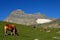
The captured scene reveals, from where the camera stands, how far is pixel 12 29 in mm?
43500

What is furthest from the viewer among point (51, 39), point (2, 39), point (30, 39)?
point (51, 39)

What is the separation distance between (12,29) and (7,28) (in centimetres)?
130

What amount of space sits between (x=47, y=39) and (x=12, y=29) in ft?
26.7

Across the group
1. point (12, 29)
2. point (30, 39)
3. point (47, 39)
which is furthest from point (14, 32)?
point (47, 39)

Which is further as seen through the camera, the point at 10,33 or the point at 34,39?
the point at 10,33

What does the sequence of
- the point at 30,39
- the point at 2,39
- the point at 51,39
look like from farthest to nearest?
the point at 51,39
the point at 30,39
the point at 2,39

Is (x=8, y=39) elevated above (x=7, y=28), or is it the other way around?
(x=7, y=28)

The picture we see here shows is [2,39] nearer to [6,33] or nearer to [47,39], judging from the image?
[6,33]

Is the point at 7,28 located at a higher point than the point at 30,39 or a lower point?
higher

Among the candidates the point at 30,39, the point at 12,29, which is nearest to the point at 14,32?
the point at 12,29

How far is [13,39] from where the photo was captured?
37688 millimetres

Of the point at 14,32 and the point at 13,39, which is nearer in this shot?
the point at 13,39

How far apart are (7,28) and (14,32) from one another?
1.95 metres

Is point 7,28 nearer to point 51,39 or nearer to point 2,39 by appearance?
point 2,39
